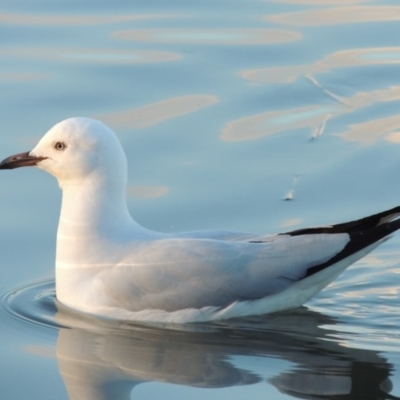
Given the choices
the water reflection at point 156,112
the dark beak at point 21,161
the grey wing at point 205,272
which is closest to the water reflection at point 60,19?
the water reflection at point 156,112

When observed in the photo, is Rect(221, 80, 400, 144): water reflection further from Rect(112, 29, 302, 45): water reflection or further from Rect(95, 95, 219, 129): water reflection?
Rect(112, 29, 302, 45): water reflection

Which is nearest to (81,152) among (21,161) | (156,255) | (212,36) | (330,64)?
(21,161)

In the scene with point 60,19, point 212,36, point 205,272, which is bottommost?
point 205,272

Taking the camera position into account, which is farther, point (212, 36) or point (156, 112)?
point (212, 36)

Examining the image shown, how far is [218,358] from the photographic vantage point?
6461 millimetres

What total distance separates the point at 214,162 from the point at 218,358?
9.97 ft

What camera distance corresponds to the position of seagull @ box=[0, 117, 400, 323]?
6984 mm

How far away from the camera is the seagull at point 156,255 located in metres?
6.98

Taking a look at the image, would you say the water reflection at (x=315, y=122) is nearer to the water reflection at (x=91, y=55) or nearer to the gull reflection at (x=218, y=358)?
the water reflection at (x=91, y=55)

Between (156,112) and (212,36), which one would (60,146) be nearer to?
(156,112)

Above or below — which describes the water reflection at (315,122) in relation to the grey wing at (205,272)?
above

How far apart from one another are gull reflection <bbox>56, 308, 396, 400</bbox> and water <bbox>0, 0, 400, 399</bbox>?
1cm

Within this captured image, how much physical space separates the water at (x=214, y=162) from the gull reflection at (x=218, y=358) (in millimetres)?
13

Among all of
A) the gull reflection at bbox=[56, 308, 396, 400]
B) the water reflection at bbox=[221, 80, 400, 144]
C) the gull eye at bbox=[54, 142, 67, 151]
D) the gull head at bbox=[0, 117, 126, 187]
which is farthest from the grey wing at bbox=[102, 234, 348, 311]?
the water reflection at bbox=[221, 80, 400, 144]
